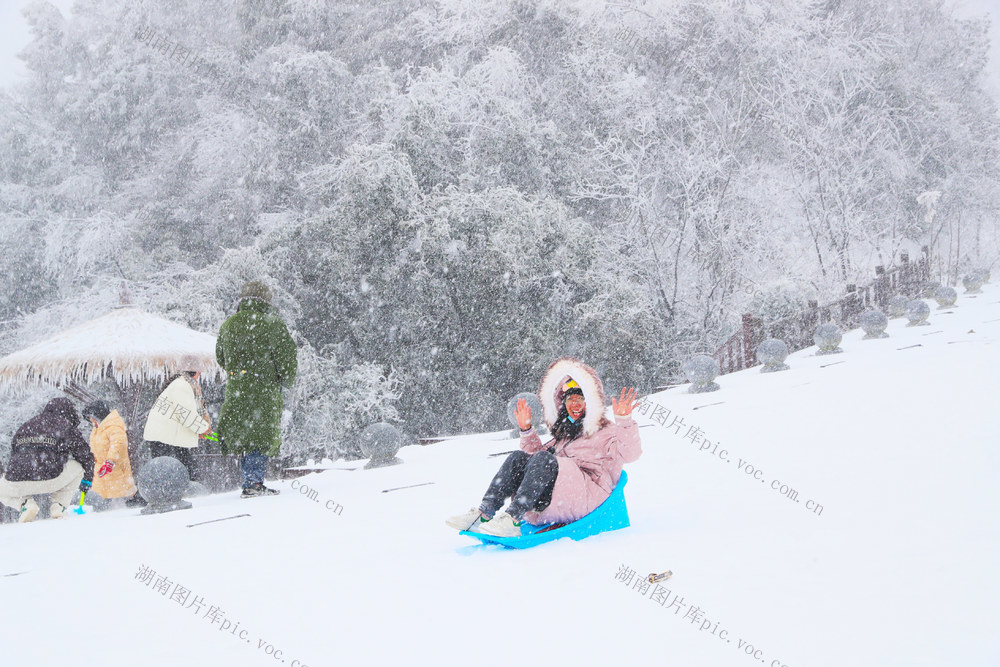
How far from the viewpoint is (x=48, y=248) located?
19.2 m

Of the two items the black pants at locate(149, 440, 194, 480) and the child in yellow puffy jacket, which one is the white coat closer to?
the black pants at locate(149, 440, 194, 480)

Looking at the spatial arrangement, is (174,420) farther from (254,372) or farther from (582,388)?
(582,388)

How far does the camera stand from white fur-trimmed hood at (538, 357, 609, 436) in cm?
460

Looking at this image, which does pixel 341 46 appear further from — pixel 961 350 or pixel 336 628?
pixel 336 628

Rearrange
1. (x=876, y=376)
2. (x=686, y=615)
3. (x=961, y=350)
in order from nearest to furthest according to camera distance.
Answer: (x=686, y=615) < (x=876, y=376) < (x=961, y=350)

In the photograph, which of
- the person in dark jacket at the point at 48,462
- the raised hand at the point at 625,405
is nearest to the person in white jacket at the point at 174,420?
the person in dark jacket at the point at 48,462

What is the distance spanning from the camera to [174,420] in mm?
7844

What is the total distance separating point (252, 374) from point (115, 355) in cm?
280

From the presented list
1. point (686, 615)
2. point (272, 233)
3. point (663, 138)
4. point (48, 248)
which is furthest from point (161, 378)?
point (663, 138)

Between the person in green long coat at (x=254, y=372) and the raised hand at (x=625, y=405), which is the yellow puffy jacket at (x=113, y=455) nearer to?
the person in green long coat at (x=254, y=372)

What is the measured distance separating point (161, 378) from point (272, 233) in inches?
278

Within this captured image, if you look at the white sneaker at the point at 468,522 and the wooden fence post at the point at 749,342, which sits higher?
the white sneaker at the point at 468,522

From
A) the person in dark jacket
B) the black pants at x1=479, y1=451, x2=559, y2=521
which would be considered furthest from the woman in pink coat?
the person in dark jacket

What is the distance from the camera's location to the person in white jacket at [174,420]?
782 cm
